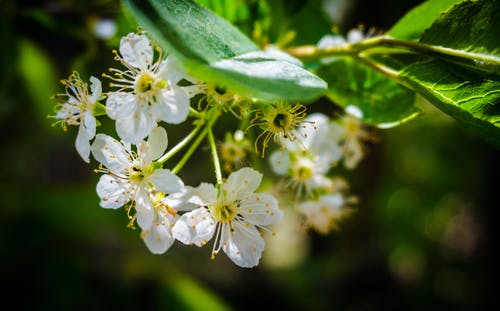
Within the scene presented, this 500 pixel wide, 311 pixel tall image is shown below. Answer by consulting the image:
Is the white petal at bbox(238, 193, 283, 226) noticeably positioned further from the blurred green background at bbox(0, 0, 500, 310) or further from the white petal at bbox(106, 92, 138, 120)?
the blurred green background at bbox(0, 0, 500, 310)

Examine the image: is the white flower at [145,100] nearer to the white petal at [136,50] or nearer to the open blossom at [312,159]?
the white petal at [136,50]

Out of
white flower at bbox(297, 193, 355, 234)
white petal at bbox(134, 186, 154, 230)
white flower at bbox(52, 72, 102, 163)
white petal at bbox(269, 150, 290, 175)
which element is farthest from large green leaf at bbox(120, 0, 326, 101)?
white flower at bbox(297, 193, 355, 234)

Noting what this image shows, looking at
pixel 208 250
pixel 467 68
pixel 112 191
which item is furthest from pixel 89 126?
pixel 208 250

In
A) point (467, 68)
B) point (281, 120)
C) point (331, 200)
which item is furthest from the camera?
point (331, 200)

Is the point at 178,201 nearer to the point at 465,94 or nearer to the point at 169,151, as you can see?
the point at 169,151

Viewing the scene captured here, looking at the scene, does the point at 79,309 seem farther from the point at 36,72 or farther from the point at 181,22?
the point at 181,22

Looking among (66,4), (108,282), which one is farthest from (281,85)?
(108,282)

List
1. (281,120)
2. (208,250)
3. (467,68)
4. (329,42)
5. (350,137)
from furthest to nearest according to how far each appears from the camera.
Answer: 1. (208,250)
2. (350,137)
3. (329,42)
4. (281,120)
5. (467,68)
